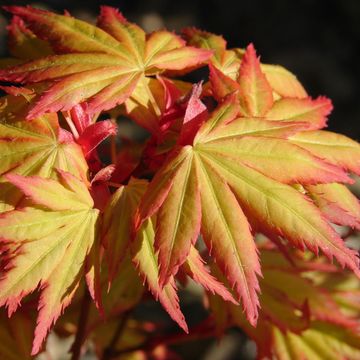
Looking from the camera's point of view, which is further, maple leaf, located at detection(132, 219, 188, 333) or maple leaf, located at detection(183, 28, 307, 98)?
maple leaf, located at detection(183, 28, 307, 98)

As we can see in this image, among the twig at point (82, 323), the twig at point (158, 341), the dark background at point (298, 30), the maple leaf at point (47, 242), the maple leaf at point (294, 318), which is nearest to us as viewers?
the maple leaf at point (47, 242)

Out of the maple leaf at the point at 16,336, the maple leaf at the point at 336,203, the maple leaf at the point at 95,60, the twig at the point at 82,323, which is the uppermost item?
the maple leaf at the point at 95,60

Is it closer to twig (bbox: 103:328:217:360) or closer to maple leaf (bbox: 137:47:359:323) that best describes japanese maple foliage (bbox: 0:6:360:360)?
maple leaf (bbox: 137:47:359:323)

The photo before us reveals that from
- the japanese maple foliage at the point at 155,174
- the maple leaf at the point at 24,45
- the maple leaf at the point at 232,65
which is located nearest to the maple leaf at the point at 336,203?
the japanese maple foliage at the point at 155,174

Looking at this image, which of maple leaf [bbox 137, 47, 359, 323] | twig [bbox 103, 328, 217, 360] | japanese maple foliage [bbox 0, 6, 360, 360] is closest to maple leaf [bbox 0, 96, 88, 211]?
japanese maple foliage [bbox 0, 6, 360, 360]

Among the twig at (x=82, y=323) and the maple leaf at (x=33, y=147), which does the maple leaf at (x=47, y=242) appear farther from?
the twig at (x=82, y=323)

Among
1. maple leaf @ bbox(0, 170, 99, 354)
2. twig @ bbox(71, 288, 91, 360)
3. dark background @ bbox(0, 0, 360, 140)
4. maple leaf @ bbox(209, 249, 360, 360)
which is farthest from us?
dark background @ bbox(0, 0, 360, 140)

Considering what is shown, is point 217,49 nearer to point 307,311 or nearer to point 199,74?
point 307,311

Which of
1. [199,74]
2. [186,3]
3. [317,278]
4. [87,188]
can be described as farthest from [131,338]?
[186,3]
